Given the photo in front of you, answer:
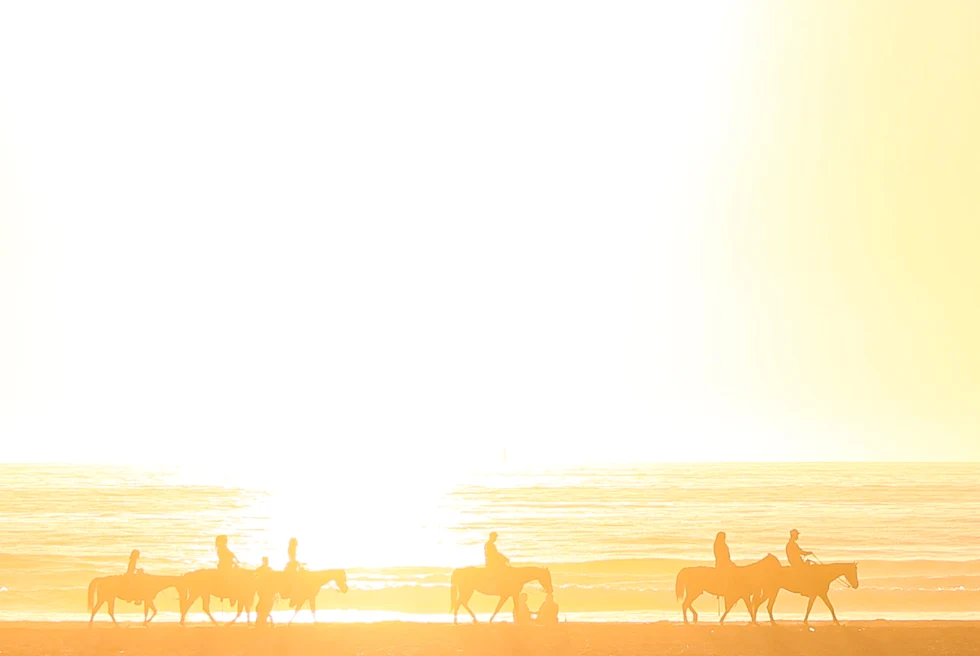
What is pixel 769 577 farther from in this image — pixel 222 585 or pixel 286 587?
pixel 222 585

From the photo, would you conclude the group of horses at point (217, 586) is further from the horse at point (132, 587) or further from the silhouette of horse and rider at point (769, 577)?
the silhouette of horse and rider at point (769, 577)

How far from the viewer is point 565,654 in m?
17.5

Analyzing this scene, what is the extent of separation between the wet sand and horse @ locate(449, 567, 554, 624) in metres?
0.66

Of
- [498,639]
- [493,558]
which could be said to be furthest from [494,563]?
[498,639]

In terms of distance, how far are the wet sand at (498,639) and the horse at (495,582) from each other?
2.18 ft

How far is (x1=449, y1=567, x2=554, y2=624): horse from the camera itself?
20.8 meters

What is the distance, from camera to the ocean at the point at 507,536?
1204 inches

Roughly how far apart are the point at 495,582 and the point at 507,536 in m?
39.0

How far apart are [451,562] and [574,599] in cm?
1460

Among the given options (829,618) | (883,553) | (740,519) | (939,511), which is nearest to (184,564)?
(829,618)

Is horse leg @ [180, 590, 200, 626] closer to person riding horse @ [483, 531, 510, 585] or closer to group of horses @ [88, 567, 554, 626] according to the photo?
group of horses @ [88, 567, 554, 626]

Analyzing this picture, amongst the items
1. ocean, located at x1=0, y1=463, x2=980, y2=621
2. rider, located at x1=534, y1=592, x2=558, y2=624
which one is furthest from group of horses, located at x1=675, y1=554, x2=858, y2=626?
ocean, located at x1=0, y1=463, x2=980, y2=621

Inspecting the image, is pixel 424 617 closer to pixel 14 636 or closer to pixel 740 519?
pixel 14 636

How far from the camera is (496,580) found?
2086 cm
